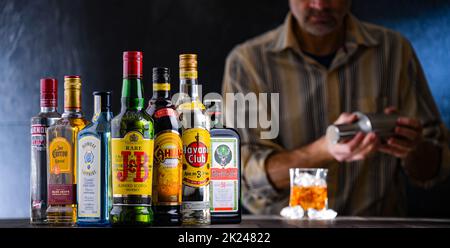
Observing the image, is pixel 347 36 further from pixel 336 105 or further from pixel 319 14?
pixel 336 105

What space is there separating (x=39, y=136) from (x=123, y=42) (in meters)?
1.73

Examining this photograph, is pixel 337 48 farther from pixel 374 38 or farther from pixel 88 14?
pixel 88 14

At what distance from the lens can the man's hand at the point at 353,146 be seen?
9.57ft

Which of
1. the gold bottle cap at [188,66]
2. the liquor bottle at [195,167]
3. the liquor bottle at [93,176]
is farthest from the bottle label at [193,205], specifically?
the gold bottle cap at [188,66]

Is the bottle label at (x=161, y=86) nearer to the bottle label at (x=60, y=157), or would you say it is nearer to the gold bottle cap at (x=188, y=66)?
the gold bottle cap at (x=188, y=66)

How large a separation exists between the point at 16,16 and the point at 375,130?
167 cm

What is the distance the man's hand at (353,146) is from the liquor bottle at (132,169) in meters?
1.61

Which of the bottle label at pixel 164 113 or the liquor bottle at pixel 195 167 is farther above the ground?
the bottle label at pixel 164 113

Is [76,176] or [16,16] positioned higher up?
[16,16]

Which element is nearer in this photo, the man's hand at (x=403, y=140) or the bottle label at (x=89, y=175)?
the bottle label at (x=89, y=175)

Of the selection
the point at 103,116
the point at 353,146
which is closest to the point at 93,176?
the point at 103,116

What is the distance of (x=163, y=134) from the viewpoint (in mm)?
1420

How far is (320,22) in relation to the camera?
3.16 meters
